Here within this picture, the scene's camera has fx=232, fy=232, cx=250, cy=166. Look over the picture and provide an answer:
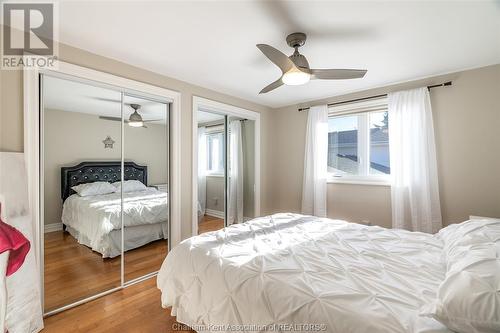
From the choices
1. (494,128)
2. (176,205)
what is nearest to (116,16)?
(176,205)

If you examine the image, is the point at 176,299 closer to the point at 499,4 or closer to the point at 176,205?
the point at 176,205

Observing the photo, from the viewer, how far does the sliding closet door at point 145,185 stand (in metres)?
2.56

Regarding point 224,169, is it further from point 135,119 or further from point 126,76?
point 126,76

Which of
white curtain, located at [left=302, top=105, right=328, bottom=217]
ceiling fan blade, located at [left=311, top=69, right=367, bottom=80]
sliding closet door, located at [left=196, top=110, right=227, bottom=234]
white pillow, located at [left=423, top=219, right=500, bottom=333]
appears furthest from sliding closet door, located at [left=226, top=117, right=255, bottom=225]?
white pillow, located at [left=423, top=219, right=500, bottom=333]

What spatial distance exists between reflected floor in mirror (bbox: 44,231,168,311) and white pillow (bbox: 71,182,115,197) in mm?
407

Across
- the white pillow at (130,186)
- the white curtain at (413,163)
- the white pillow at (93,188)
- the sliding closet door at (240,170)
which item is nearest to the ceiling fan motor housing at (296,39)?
the white curtain at (413,163)

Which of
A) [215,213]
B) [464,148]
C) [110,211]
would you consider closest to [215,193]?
[215,213]

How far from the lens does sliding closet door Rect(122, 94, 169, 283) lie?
101 inches

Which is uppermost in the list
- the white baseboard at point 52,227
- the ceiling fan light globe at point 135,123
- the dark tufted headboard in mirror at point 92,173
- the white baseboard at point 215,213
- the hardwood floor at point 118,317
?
the ceiling fan light globe at point 135,123

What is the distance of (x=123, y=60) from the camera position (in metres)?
2.40

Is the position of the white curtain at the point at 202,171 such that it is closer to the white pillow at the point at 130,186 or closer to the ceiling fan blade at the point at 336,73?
the white pillow at the point at 130,186

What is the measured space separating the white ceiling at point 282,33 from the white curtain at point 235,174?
3.94ft

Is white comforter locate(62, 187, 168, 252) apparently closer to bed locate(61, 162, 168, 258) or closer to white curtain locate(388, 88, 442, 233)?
bed locate(61, 162, 168, 258)

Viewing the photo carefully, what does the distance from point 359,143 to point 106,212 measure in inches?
135
